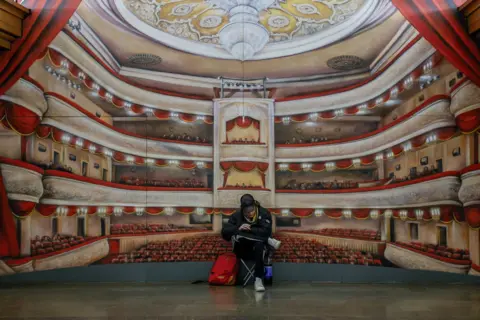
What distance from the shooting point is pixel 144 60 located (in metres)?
5.49

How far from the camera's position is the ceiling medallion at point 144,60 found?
545 centimetres

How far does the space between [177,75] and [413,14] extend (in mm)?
3033

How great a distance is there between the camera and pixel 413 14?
181 inches

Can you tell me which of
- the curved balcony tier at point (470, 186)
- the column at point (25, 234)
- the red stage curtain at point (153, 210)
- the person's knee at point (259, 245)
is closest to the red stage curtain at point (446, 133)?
the curved balcony tier at point (470, 186)

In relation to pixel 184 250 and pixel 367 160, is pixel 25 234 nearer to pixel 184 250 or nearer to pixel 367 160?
pixel 184 250

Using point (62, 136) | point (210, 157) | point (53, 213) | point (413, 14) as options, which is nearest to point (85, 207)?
point (53, 213)

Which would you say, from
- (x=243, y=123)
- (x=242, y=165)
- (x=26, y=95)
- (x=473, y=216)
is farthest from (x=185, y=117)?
(x=473, y=216)

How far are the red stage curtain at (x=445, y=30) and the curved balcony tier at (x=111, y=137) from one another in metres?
2.93

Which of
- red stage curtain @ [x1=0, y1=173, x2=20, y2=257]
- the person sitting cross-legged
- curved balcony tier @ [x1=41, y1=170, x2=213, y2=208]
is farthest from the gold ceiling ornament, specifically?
red stage curtain @ [x1=0, y1=173, x2=20, y2=257]

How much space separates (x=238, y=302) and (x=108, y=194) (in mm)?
2288

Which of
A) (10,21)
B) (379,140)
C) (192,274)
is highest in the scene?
(10,21)

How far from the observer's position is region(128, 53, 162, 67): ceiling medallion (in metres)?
5.45

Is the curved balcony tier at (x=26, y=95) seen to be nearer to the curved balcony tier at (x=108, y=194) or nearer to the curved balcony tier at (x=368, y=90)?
the curved balcony tier at (x=108, y=194)

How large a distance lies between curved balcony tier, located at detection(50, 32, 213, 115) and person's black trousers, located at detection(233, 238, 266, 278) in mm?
1792
